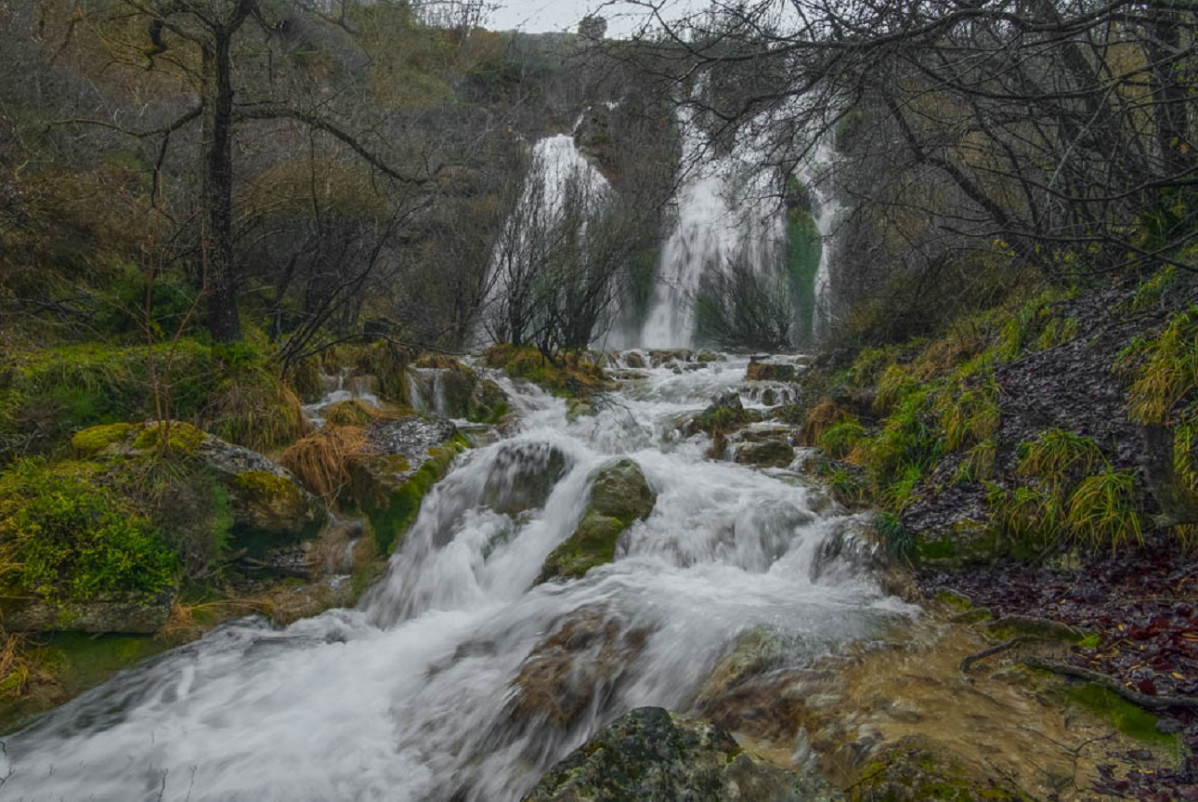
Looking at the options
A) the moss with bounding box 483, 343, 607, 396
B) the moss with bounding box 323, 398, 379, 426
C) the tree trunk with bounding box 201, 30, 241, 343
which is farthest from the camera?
the moss with bounding box 483, 343, 607, 396

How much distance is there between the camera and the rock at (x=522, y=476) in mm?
6512

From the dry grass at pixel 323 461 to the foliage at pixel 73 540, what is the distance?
Answer: 1401 millimetres

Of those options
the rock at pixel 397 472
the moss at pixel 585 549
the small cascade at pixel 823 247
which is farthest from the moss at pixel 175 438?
the small cascade at pixel 823 247

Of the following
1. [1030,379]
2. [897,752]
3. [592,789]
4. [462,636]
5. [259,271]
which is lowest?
[462,636]

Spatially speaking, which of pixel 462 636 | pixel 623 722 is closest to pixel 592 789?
pixel 623 722

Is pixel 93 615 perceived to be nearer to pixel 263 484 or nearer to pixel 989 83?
pixel 263 484

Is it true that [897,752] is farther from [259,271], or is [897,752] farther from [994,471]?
[259,271]

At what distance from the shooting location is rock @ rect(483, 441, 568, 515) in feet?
21.4

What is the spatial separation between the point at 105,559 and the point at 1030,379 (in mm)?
7552

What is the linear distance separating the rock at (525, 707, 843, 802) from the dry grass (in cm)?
444

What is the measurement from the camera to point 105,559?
4.12 m

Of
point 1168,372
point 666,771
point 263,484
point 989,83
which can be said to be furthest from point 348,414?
point 1168,372

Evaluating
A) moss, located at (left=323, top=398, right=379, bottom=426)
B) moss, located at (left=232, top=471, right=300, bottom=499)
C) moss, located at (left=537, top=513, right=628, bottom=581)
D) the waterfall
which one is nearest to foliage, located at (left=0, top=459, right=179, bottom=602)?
moss, located at (left=232, top=471, right=300, bottom=499)

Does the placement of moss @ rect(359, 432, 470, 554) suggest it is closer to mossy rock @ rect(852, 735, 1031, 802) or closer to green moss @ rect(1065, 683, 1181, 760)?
mossy rock @ rect(852, 735, 1031, 802)
